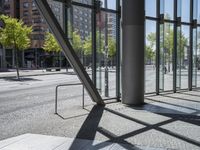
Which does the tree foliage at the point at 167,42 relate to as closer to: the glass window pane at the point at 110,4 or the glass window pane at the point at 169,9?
the glass window pane at the point at 169,9

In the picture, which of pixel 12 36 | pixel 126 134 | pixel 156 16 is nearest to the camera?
pixel 126 134

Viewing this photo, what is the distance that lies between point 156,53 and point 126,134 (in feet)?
30.0

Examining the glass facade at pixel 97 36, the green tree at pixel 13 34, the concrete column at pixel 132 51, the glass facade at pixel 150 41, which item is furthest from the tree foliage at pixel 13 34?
the concrete column at pixel 132 51

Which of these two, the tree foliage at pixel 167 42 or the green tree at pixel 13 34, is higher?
the green tree at pixel 13 34

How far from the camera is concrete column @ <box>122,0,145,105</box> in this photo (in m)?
12.5

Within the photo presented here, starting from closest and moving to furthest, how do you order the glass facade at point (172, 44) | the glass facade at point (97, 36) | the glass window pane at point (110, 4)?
1. the glass facade at point (97, 36)
2. the glass window pane at point (110, 4)
3. the glass facade at point (172, 44)

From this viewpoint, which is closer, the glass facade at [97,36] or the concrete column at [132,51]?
the concrete column at [132,51]

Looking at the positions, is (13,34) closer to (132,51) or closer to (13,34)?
(13,34)

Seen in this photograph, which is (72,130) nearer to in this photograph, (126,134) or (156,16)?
(126,134)

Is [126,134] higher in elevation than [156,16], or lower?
lower

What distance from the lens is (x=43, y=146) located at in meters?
6.79

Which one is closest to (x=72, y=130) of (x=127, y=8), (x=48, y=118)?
(x=48, y=118)

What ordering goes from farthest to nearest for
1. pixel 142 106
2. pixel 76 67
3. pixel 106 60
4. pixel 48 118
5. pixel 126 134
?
pixel 106 60 < pixel 142 106 < pixel 76 67 < pixel 48 118 < pixel 126 134

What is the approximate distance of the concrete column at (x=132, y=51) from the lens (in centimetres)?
1248
